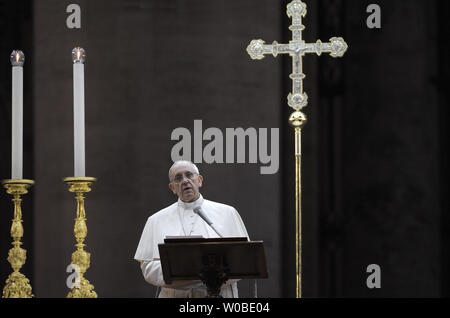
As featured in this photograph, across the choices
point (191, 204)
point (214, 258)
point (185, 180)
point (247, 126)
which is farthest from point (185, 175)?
point (214, 258)

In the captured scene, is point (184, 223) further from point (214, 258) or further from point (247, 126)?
point (214, 258)

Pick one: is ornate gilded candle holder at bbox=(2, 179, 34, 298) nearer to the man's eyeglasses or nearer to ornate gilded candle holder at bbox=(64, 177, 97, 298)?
ornate gilded candle holder at bbox=(64, 177, 97, 298)

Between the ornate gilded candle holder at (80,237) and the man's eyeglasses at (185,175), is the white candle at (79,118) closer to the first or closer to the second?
the ornate gilded candle holder at (80,237)

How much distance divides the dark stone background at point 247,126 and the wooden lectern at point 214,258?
2064mm

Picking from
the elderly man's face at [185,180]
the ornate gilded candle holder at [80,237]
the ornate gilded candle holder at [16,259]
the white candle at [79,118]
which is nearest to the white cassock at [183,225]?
the elderly man's face at [185,180]

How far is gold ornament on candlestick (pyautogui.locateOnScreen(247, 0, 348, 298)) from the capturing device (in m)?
7.15

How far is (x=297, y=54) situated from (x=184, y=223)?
64.7 inches

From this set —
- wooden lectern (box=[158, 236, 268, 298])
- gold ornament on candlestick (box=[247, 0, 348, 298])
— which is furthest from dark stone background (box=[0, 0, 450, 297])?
wooden lectern (box=[158, 236, 268, 298])

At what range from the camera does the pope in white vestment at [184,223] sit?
20.5ft

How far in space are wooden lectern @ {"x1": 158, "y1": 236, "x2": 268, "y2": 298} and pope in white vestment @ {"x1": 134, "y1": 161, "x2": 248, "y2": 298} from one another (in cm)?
90

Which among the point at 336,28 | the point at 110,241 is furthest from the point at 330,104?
the point at 110,241

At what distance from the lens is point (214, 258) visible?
5230 millimetres

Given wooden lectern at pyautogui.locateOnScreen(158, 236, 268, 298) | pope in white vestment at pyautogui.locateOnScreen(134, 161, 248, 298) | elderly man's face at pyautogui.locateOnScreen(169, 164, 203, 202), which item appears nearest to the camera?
wooden lectern at pyautogui.locateOnScreen(158, 236, 268, 298)

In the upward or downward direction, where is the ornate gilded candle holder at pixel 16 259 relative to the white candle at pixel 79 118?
downward
